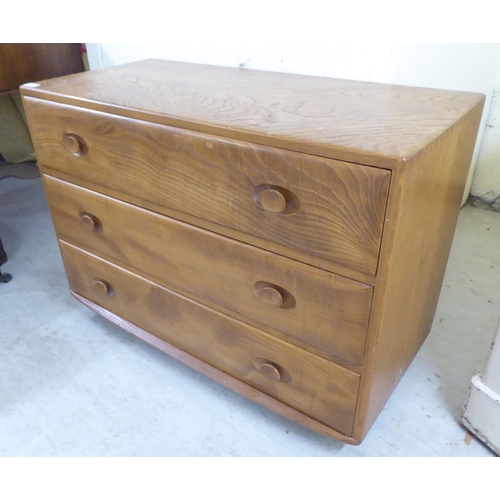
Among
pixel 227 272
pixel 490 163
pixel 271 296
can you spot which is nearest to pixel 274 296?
pixel 271 296

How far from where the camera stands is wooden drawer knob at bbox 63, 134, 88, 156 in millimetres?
1021

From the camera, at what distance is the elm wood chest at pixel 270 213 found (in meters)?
0.71

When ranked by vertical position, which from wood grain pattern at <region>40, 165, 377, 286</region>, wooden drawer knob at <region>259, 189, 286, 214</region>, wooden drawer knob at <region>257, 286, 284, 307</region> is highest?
wooden drawer knob at <region>259, 189, 286, 214</region>

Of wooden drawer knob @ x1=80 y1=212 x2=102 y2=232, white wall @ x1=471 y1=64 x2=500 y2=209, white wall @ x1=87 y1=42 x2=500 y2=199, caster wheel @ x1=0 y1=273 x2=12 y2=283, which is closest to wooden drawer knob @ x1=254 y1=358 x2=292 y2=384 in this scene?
wooden drawer knob @ x1=80 y1=212 x2=102 y2=232

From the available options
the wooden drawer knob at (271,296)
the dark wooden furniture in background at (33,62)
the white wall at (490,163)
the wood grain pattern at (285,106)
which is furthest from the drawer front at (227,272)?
the white wall at (490,163)

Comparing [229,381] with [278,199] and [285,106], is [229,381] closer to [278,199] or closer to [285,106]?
[278,199]

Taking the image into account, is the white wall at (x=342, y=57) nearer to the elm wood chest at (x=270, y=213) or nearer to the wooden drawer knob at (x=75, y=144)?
the elm wood chest at (x=270, y=213)

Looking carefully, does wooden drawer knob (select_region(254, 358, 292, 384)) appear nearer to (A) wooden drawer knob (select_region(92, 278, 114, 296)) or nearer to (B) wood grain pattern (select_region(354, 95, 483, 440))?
(B) wood grain pattern (select_region(354, 95, 483, 440))

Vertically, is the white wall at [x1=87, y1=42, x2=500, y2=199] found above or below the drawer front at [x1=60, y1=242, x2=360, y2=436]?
above

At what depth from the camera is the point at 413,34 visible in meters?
1.08

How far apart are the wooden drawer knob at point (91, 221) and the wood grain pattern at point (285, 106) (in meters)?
0.28

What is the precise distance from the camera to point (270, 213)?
79 cm

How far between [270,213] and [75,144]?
20.0 inches
